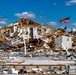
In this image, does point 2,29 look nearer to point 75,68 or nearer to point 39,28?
point 39,28

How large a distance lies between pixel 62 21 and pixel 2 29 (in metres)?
22.7

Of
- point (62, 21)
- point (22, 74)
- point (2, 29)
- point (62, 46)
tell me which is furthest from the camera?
point (2, 29)

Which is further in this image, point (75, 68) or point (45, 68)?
point (45, 68)

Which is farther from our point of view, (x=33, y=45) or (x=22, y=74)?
(x=33, y=45)

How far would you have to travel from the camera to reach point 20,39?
35.3 metres

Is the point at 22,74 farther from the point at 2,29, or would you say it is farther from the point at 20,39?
the point at 2,29

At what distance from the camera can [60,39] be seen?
32500 millimetres

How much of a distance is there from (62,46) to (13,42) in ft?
26.0

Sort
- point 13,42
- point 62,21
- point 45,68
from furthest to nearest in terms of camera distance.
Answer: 1. point 13,42
2. point 62,21
3. point 45,68

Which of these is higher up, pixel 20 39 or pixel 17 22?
pixel 17 22

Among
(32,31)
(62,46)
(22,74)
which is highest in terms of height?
(32,31)

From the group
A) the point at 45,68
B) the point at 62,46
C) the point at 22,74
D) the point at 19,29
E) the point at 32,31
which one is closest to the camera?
the point at 22,74

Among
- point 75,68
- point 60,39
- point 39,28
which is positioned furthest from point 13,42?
point 75,68

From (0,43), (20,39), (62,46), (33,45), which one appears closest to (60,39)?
(62,46)
